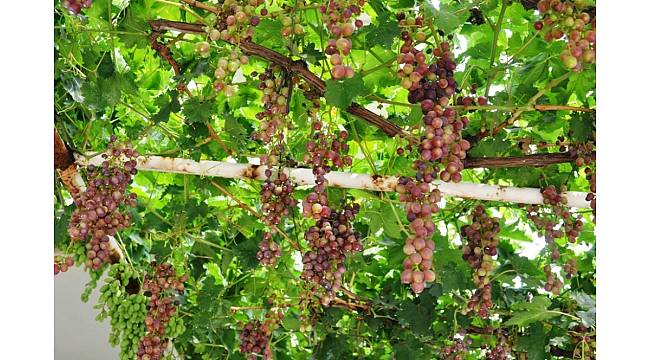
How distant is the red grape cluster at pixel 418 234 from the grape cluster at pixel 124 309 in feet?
3.89

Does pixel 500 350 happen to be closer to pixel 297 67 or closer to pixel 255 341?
pixel 255 341

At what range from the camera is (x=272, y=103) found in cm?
139

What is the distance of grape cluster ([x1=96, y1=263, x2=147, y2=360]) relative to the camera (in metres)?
2.15

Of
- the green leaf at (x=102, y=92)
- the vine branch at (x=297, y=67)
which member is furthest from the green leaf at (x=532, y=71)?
the green leaf at (x=102, y=92)

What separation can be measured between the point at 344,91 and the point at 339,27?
9.2 inches

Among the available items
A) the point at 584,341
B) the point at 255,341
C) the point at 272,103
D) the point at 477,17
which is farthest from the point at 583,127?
the point at 255,341

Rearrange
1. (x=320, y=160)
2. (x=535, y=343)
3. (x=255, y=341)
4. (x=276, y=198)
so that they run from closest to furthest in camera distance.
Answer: (x=320, y=160), (x=276, y=198), (x=535, y=343), (x=255, y=341)

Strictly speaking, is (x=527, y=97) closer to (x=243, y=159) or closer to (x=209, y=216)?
(x=243, y=159)

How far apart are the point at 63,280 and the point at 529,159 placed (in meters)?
3.65

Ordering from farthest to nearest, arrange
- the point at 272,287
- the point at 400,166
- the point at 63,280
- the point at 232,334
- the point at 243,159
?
the point at 63,280
the point at 232,334
the point at 272,287
the point at 243,159
the point at 400,166

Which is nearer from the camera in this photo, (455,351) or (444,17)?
(444,17)

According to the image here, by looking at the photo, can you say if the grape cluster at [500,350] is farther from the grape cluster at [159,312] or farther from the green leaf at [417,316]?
the grape cluster at [159,312]

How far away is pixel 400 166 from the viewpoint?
6.24 feet
